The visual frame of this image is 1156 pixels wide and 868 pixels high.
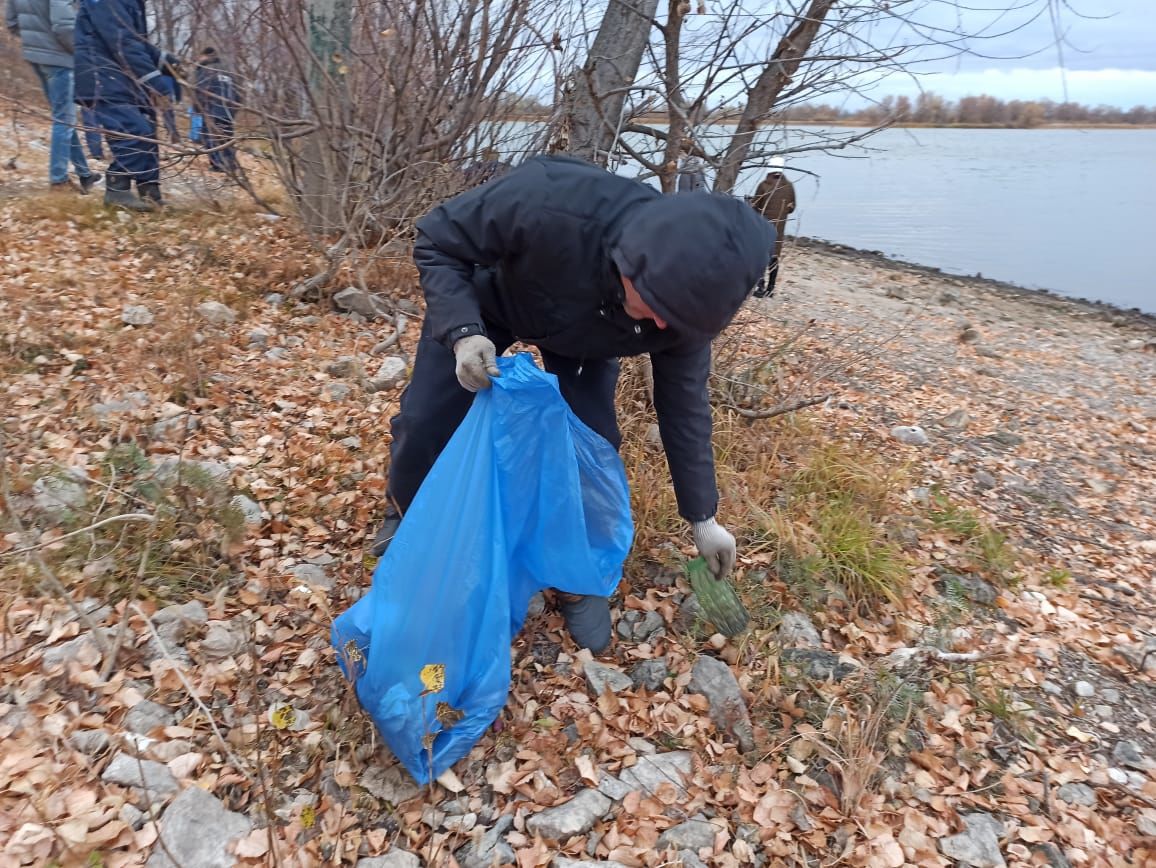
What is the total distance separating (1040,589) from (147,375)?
12.0 ft

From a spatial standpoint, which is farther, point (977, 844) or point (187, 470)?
point (187, 470)

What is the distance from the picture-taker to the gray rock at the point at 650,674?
2.22 metres

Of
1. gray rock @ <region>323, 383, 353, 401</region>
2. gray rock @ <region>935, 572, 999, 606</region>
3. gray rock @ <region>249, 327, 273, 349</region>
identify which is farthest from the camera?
gray rock @ <region>249, 327, 273, 349</region>

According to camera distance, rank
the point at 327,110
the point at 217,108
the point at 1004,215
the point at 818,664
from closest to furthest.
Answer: the point at 818,664, the point at 327,110, the point at 217,108, the point at 1004,215

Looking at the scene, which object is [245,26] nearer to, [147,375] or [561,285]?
[147,375]

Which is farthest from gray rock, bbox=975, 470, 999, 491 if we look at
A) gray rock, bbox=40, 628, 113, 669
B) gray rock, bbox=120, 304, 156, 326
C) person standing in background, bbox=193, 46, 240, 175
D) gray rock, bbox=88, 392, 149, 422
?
person standing in background, bbox=193, 46, 240, 175

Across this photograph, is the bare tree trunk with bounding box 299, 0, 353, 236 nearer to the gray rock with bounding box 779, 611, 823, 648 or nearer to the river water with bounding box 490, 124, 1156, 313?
the river water with bounding box 490, 124, 1156, 313

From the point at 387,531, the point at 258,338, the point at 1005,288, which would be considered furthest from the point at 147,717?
the point at 1005,288

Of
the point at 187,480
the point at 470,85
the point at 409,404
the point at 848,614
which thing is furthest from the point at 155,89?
the point at 848,614

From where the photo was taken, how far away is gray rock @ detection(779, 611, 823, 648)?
238 cm

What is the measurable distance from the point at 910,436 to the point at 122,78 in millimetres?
5260

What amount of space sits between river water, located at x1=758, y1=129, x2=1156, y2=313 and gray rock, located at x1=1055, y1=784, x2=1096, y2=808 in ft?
19.4

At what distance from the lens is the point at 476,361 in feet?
5.81

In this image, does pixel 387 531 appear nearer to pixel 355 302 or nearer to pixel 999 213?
pixel 355 302
